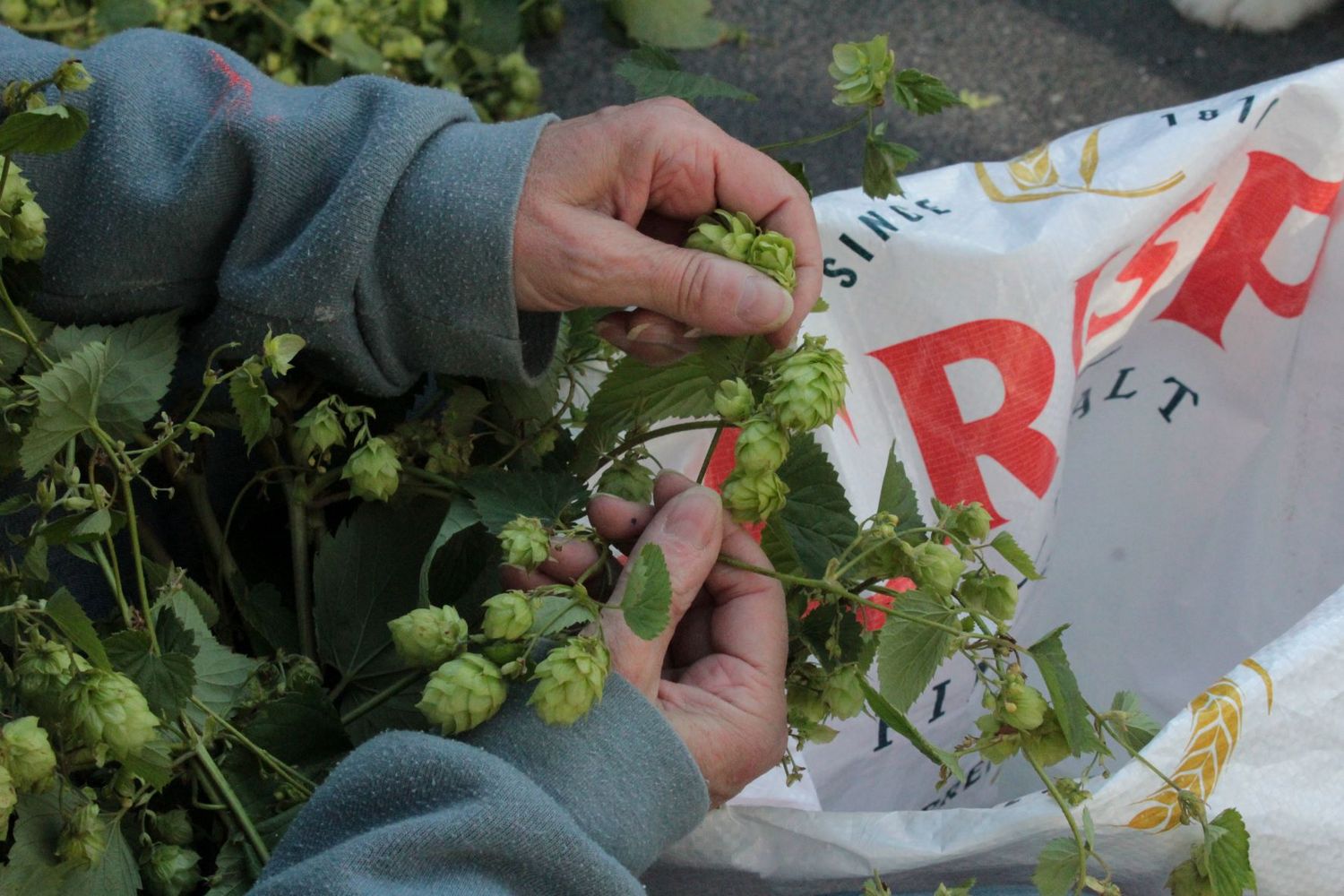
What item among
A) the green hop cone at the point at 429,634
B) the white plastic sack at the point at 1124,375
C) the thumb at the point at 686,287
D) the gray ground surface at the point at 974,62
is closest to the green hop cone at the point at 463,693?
the green hop cone at the point at 429,634

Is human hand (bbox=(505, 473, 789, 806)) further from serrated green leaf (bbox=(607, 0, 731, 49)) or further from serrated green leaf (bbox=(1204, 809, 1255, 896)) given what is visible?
serrated green leaf (bbox=(607, 0, 731, 49))

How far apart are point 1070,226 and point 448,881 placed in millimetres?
680

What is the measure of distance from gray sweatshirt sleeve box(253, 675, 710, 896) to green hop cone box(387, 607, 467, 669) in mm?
39

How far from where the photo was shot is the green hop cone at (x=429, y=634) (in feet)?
1.87

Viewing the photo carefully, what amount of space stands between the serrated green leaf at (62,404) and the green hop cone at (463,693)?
0.21 meters

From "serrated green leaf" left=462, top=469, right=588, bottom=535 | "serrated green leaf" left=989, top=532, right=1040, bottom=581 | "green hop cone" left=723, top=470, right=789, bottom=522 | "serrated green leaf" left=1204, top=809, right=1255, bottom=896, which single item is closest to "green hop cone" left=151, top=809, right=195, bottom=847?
"serrated green leaf" left=462, top=469, right=588, bottom=535

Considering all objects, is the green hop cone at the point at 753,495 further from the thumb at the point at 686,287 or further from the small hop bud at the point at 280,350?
the small hop bud at the point at 280,350

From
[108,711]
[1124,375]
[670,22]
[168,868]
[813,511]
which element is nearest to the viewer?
[108,711]

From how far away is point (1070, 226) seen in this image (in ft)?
3.18

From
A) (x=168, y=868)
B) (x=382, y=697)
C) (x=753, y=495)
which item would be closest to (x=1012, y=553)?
(x=753, y=495)

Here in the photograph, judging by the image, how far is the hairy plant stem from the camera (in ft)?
2.26

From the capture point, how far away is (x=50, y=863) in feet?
1.93

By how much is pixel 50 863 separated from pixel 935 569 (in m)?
0.44

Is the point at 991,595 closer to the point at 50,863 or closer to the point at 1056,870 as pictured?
the point at 1056,870
